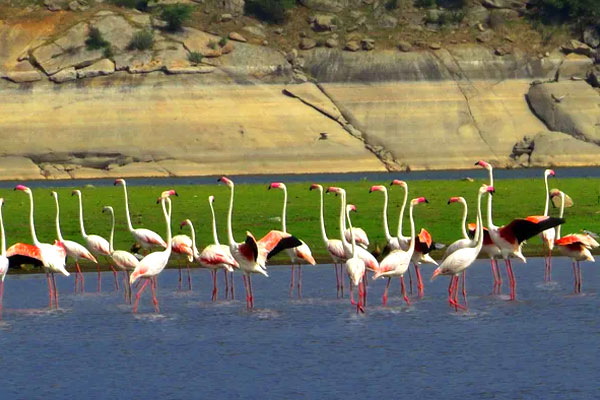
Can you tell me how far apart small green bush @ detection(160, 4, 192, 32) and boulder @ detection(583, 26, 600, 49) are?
1106 inches

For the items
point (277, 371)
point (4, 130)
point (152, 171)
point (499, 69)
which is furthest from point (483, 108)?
point (277, 371)

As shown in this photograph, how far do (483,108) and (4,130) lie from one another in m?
31.4

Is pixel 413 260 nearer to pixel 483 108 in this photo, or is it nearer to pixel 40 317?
pixel 40 317

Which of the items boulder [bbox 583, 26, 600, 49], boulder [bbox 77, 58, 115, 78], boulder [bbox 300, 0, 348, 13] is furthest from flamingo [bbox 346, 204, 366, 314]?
boulder [bbox 300, 0, 348, 13]

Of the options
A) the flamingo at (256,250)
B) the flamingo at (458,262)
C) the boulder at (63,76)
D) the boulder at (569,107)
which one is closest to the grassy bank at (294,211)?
the flamingo at (256,250)

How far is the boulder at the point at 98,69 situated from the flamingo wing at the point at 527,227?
74506 mm

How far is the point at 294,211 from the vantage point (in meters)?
37.8

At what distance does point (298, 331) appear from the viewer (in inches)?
786

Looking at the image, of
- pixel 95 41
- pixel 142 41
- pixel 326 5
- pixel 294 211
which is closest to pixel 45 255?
pixel 294 211

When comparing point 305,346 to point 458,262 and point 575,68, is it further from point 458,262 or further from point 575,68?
point 575,68

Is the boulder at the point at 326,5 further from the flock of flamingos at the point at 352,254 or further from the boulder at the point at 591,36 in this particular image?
the flock of flamingos at the point at 352,254

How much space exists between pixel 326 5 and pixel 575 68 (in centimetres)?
1930

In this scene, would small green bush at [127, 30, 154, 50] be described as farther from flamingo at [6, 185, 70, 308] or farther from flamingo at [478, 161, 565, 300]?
flamingo at [478, 161, 565, 300]

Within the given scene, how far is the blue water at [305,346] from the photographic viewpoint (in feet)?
52.4
